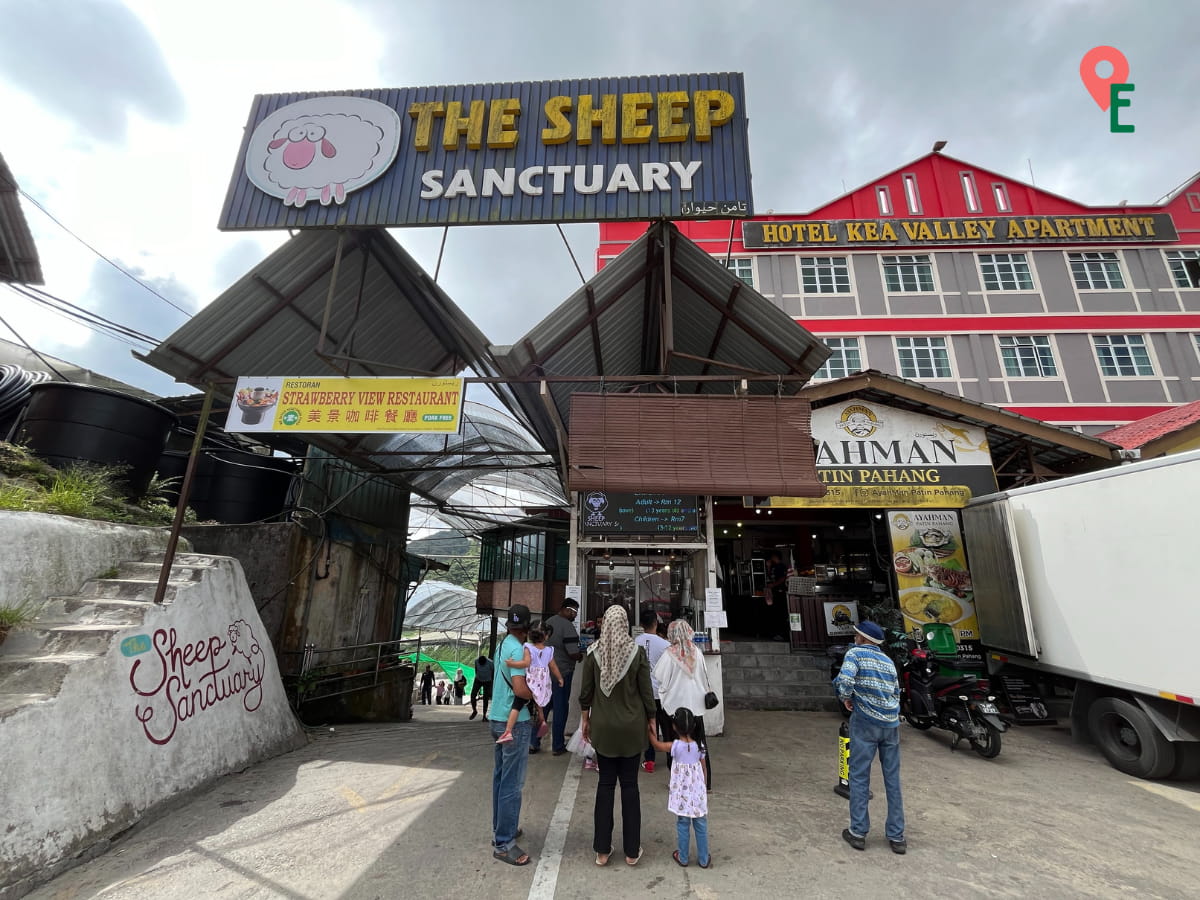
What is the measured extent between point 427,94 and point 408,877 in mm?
10442

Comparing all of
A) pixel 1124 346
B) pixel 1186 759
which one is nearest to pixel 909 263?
pixel 1124 346

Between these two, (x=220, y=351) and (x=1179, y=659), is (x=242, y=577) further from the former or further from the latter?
(x=1179, y=659)

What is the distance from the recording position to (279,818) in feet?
15.4

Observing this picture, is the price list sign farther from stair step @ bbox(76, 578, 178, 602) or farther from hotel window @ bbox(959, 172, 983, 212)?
hotel window @ bbox(959, 172, 983, 212)

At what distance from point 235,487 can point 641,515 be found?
9.92 metres

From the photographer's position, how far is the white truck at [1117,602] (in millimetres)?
5734

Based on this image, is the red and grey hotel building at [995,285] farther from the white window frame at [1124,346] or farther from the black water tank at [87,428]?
the black water tank at [87,428]

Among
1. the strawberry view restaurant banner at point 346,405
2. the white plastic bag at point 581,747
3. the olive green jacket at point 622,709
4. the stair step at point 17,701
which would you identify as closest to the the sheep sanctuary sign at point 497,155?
the strawberry view restaurant banner at point 346,405

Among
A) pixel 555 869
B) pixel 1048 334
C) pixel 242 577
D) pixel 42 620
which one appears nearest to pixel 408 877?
pixel 555 869

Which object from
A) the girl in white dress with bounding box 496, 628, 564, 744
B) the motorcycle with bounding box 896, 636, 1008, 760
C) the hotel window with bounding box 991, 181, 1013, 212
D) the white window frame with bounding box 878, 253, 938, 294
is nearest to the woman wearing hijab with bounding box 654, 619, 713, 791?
the girl in white dress with bounding box 496, 628, 564, 744

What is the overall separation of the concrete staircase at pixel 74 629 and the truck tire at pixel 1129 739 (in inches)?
437

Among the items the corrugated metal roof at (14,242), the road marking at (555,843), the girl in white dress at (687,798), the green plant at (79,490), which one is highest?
the corrugated metal roof at (14,242)

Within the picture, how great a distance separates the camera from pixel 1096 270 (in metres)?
21.2

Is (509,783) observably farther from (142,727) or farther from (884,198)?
(884,198)
